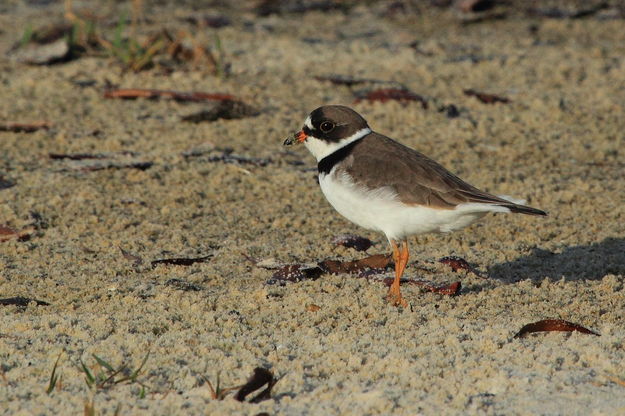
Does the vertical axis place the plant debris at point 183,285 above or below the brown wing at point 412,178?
below

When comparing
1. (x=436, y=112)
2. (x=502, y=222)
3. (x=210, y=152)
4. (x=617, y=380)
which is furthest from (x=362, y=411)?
(x=436, y=112)

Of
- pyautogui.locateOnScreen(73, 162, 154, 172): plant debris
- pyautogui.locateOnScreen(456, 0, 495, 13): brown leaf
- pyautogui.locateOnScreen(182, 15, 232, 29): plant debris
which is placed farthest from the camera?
pyautogui.locateOnScreen(456, 0, 495, 13): brown leaf

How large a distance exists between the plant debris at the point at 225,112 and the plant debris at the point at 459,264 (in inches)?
108

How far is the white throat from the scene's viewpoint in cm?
470

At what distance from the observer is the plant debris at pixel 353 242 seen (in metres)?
5.02

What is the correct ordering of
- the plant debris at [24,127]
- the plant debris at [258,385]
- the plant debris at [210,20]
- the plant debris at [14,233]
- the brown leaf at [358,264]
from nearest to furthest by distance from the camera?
the plant debris at [258,385] → the brown leaf at [358,264] → the plant debris at [14,233] → the plant debris at [24,127] → the plant debris at [210,20]

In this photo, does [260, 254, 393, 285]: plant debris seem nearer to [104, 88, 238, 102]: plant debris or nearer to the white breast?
the white breast

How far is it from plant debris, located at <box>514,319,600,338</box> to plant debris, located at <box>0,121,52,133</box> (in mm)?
4222

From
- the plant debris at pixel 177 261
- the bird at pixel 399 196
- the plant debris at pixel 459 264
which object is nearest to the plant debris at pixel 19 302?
the plant debris at pixel 177 261

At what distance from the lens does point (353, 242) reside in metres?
5.05

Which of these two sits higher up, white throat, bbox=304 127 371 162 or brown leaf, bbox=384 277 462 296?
white throat, bbox=304 127 371 162

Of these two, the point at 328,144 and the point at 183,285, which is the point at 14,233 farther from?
the point at 328,144

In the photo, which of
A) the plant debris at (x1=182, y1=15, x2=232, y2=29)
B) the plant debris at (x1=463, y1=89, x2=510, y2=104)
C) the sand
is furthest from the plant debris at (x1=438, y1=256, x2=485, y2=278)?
the plant debris at (x1=182, y1=15, x2=232, y2=29)

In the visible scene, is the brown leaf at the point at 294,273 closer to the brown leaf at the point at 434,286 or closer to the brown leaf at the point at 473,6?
the brown leaf at the point at 434,286
